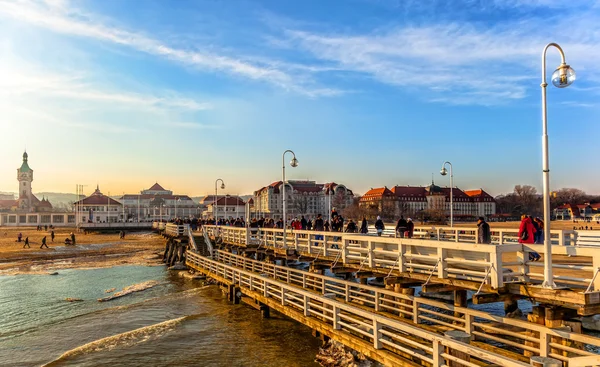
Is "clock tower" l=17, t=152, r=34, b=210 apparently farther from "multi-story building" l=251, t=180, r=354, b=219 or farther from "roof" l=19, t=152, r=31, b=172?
"multi-story building" l=251, t=180, r=354, b=219

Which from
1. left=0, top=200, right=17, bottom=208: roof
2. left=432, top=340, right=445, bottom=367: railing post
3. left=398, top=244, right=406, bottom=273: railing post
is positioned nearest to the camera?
left=432, top=340, right=445, bottom=367: railing post

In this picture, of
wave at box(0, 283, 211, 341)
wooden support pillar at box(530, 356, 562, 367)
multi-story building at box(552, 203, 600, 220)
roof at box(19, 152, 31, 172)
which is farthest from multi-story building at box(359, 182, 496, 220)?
wooden support pillar at box(530, 356, 562, 367)

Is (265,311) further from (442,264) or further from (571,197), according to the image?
(571,197)

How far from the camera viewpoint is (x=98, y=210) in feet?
448

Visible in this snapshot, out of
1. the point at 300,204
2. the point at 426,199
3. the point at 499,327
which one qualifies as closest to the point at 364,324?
the point at 499,327

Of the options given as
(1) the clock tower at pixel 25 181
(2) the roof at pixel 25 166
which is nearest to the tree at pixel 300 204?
(1) the clock tower at pixel 25 181

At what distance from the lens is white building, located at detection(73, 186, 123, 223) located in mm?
131413

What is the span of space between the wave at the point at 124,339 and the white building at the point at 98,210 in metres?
123

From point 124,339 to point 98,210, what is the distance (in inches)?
5212

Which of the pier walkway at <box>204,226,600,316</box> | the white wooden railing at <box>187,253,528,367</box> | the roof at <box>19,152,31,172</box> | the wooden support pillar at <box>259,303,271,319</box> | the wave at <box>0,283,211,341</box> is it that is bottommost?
the wave at <box>0,283,211,341</box>

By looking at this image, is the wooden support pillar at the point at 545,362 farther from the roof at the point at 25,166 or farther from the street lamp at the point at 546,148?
the roof at the point at 25,166

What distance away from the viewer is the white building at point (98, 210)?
431 feet

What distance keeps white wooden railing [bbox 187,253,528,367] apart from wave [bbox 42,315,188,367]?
3473 millimetres

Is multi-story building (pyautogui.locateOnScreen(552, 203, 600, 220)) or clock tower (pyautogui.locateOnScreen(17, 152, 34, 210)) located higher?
clock tower (pyautogui.locateOnScreen(17, 152, 34, 210))
